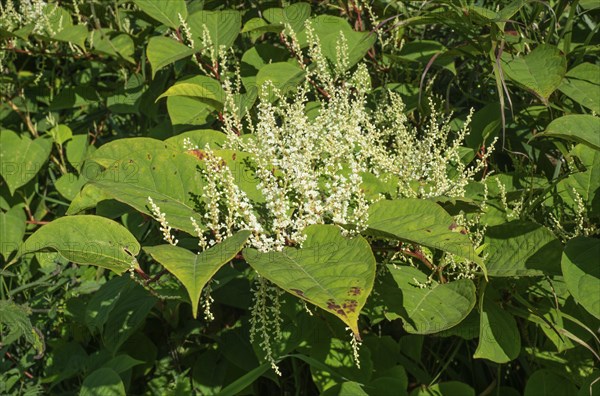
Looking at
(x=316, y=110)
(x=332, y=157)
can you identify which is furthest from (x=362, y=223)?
(x=316, y=110)

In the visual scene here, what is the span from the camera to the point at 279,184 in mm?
1777

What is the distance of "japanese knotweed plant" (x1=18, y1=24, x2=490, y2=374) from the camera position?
1.41 m

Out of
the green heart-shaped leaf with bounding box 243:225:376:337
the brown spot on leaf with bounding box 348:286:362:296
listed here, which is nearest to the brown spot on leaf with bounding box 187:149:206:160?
the green heart-shaped leaf with bounding box 243:225:376:337

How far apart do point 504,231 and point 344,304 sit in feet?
2.37

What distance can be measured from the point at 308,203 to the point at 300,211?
32 mm

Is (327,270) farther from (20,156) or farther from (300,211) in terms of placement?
(20,156)

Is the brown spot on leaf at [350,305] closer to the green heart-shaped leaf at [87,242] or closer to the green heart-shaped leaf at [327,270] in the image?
the green heart-shaped leaf at [327,270]

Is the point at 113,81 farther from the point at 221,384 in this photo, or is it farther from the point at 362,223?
the point at 362,223

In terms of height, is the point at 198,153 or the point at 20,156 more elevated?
the point at 198,153

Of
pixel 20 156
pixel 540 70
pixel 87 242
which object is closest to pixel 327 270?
pixel 87 242

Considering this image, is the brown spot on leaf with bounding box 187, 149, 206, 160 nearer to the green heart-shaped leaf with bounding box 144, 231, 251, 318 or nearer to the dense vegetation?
the dense vegetation

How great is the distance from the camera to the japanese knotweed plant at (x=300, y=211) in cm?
141

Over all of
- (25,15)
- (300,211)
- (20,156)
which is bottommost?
(20,156)

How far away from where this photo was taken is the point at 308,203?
1.65 m
